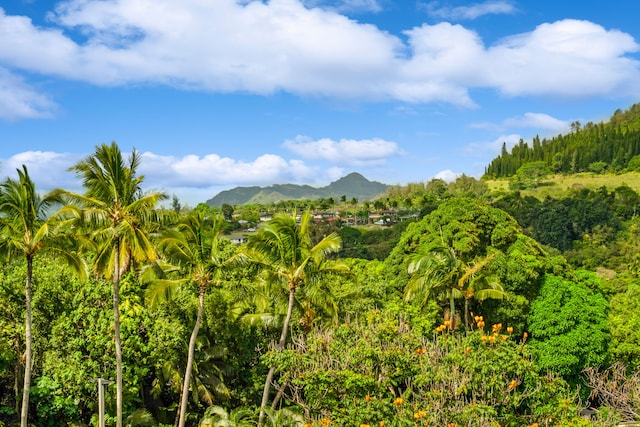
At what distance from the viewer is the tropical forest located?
1584cm

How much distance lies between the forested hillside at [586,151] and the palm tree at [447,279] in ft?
455

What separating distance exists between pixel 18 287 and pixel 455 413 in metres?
16.0

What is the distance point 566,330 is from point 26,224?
72.8ft

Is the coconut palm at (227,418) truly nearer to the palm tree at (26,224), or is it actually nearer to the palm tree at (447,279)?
the palm tree at (26,224)

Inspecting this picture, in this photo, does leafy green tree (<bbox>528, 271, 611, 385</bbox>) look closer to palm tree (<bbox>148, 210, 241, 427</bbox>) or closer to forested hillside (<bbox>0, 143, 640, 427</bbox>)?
forested hillside (<bbox>0, 143, 640, 427</bbox>)

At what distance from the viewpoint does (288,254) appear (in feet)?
66.6

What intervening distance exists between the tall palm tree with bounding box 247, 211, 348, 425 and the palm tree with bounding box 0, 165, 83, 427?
653cm

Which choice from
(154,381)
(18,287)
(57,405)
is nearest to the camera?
(57,405)

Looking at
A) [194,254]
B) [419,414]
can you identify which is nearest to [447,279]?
[419,414]

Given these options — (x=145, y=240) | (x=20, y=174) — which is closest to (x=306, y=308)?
(x=145, y=240)

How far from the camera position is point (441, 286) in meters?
22.9

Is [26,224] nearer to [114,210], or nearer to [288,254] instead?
[114,210]

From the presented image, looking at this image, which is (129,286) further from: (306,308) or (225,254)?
(306,308)

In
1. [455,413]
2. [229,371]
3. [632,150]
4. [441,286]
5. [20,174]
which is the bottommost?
Result: [229,371]
